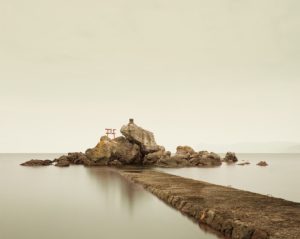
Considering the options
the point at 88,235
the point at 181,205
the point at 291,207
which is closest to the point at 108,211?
the point at 181,205

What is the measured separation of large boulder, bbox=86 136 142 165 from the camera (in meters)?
93.4

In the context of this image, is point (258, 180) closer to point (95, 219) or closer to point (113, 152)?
point (95, 219)

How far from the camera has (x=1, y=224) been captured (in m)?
18.9

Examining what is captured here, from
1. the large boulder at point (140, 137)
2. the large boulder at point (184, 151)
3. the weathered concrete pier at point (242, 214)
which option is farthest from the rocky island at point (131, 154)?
the weathered concrete pier at point (242, 214)

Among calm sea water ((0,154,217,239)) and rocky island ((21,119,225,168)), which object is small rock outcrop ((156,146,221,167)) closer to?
rocky island ((21,119,225,168))

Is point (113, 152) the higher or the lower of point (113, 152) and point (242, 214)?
the higher

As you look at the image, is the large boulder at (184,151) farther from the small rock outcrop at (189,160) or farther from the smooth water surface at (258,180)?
the smooth water surface at (258,180)

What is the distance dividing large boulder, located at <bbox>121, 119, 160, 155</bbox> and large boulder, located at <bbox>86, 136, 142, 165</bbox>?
6.80 ft

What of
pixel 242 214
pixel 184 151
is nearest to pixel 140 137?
pixel 184 151

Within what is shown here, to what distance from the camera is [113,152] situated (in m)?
93.9

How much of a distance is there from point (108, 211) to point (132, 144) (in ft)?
249

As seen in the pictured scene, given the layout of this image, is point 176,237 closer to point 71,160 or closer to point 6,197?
point 6,197

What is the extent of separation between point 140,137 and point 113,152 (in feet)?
33.0

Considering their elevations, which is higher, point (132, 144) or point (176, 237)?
point (132, 144)
